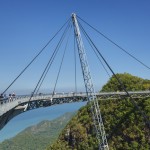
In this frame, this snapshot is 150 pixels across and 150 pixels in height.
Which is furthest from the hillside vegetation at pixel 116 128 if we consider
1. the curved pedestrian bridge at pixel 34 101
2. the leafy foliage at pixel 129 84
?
the curved pedestrian bridge at pixel 34 101

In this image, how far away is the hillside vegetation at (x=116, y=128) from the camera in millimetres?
118688

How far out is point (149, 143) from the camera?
115750mm

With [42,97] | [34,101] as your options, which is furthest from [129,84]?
[34,101]

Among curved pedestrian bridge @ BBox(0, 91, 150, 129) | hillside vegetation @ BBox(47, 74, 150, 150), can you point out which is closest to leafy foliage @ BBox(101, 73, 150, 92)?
hillside vegetation @ BBox(47, 74, 150, 150)

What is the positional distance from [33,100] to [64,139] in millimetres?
64043

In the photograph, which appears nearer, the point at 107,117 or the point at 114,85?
the point at 107,117

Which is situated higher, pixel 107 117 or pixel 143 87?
pixel 143 87

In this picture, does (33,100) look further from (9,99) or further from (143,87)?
(143,87)

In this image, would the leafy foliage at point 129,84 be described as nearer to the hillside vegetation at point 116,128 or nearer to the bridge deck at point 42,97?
the hillside vegetation at point 116,128

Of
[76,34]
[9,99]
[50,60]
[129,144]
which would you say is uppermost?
[76,34]

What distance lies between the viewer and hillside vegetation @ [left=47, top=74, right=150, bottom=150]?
119 m

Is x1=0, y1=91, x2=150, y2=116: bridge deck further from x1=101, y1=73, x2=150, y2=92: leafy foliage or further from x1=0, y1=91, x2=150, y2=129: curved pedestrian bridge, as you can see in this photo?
x1=101, y1=73, x2=150, y2=92: leafy foliage

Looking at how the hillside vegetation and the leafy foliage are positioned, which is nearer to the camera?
the hillside vegetation

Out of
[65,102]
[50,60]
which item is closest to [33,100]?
[50,60]
